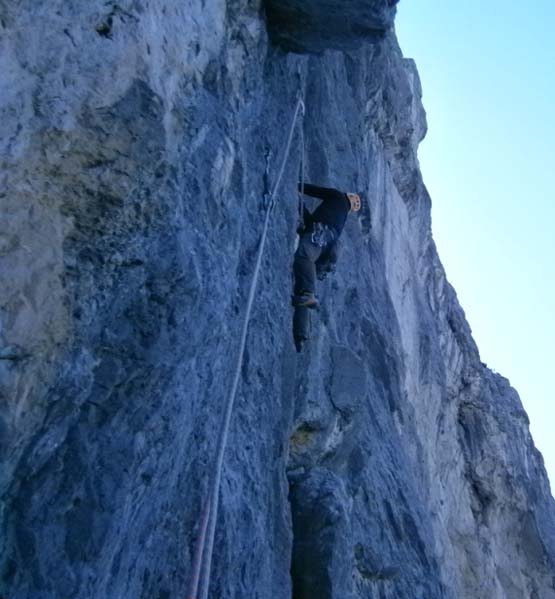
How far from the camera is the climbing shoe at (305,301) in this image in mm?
6207

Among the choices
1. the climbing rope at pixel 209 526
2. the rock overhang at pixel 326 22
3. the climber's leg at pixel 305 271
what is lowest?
the climbing rope at pixel 209 526

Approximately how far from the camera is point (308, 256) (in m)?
A: 6.58

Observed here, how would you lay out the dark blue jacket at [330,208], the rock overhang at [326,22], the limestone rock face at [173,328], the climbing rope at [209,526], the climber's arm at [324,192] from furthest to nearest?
the climber's arm at [324,192] < the dark blue jacket at [330,208] < the rock overhang at [326,22] < the climbing rope at [209,526] < the limestone rock face at [173,328]

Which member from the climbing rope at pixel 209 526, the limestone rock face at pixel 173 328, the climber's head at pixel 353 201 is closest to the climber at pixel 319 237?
the climber's head at pixel 353 201

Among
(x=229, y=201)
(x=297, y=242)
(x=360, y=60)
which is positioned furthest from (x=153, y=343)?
(x=360, y=60)

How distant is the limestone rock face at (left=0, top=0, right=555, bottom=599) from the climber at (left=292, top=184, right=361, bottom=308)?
0.17 meters

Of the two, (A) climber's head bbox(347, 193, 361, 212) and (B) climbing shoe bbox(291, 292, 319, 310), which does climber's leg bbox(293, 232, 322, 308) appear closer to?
(B) climbing shoe bbox(291, 292, 319, 310)

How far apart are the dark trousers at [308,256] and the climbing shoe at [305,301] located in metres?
0.04

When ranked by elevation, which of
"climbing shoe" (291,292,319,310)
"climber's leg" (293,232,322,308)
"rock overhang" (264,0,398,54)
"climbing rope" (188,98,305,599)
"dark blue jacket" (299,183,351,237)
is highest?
"rock overhang" (264,0,398,54)

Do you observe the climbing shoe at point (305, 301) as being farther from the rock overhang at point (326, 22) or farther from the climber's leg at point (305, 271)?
the rock overhang at point (326, 22)

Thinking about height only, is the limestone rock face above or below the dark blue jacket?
below

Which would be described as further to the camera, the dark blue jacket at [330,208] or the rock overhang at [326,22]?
the dark blue jacket at [330,208]

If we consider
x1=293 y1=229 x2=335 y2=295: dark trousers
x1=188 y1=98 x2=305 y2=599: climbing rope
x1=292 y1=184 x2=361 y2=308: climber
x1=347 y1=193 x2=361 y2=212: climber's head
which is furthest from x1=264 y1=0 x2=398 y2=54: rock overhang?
x1=188 y1=98 x2=305 y2=599: climbing rope

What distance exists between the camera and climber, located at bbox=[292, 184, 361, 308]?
6406 millimetres
